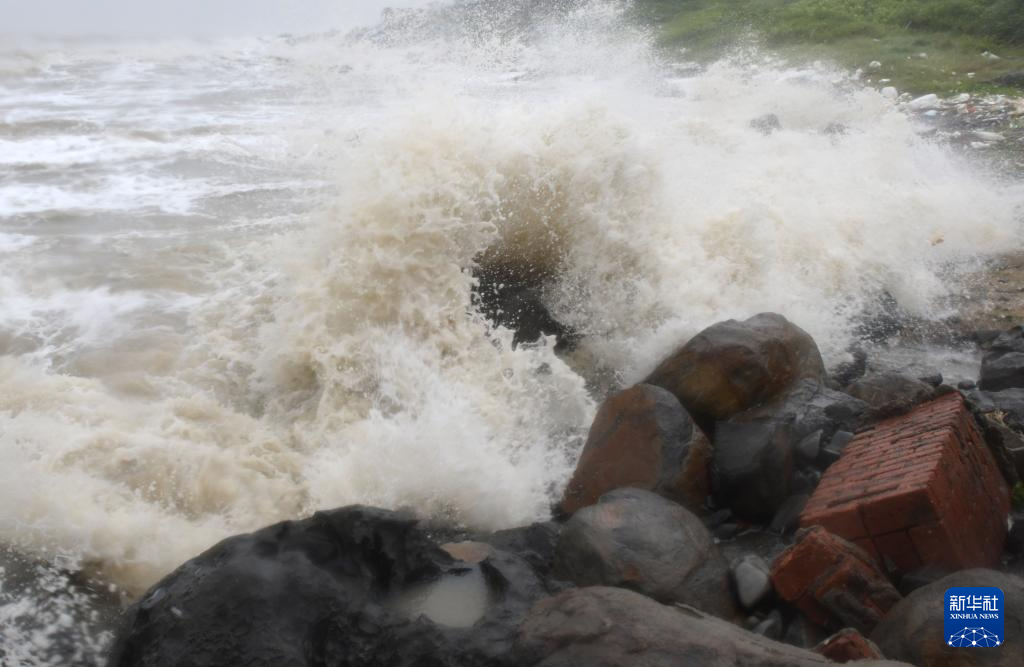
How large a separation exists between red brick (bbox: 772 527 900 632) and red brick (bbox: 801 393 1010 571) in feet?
0.57

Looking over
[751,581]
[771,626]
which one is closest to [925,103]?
[751,581]

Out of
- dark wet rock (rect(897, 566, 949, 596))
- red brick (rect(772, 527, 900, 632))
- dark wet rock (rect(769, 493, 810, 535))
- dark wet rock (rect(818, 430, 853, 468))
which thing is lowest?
dark wet rock (rect(769, 493, 810, 535))

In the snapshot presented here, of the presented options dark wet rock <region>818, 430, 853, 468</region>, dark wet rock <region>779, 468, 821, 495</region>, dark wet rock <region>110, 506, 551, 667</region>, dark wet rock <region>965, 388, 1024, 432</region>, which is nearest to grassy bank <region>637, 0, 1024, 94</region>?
dark wet rock <region>965, 388, 1024, 432</region>

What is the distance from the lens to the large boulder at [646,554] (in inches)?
113

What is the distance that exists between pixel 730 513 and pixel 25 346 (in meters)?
4.48

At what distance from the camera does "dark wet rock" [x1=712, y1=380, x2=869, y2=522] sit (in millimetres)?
3666

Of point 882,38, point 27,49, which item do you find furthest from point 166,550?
point 27,49

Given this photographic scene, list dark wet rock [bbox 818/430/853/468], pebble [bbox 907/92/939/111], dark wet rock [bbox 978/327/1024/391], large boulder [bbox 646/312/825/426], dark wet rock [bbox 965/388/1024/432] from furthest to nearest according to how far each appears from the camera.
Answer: pebble [bbox 907/92/939/111] < dark wet rock [bbox 978/327/1024/391] < large boulder [bbox 646/312/825/426] < dark wet rock [bbox 965/388/1024/432] < dark wet rock [bbox 818/430/853/468]

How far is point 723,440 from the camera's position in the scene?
156 inches

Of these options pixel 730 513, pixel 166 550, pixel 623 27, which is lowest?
pixel 730 513

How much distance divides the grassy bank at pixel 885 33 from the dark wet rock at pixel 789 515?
11.3 metres

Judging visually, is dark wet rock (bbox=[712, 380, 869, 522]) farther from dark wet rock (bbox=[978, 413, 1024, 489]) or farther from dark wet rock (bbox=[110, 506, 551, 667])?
dark wet rock (bbox=[110, 506, 551, 667])

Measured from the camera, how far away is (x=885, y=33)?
17766 mm

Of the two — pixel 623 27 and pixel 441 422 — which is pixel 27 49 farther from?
pixel 441 422
